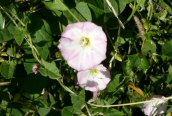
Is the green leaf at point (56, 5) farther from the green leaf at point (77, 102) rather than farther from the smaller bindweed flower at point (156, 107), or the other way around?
the smaller bindweed flower at point (156, 107)

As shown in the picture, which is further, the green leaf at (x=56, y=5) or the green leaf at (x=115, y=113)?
the green leaf at (x=115, y=113)

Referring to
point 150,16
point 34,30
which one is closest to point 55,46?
point 34,30

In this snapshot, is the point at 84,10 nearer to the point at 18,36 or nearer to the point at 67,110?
the point at 18,36

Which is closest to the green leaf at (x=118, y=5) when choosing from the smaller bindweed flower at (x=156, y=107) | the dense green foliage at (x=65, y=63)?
the dense green foliage at (x=65, y=63)

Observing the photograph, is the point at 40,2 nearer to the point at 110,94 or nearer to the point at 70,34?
the point at 70,34

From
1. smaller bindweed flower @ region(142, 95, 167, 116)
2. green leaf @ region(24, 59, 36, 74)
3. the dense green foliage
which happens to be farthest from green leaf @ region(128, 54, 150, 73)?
green leaf @ region(24, 59, 36, 74)

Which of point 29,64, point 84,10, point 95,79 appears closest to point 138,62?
point 95,79

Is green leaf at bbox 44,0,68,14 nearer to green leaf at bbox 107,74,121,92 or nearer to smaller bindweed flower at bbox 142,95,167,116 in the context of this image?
green leaf at bbox 107,74,121,92

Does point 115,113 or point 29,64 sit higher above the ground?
point 29,64
